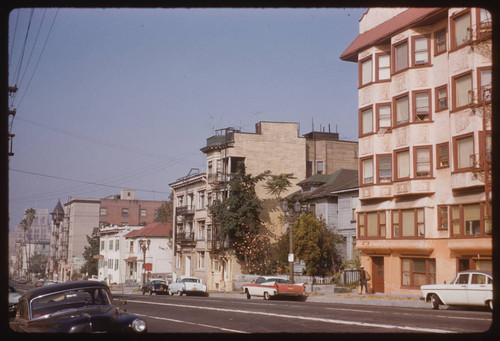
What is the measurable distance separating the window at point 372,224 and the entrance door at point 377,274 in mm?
1809

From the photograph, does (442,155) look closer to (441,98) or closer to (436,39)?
(441,98)

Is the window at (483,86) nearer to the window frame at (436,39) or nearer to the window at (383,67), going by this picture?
the window frame at (436,39)

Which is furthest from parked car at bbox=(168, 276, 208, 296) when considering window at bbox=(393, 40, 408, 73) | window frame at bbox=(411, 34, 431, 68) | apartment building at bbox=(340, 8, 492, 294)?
window frame at bbox=(411, 34, 431, 68)

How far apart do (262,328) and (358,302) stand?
787 inches

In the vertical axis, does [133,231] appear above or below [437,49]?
below

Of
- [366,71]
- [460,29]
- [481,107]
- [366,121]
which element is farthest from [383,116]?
[481,107]

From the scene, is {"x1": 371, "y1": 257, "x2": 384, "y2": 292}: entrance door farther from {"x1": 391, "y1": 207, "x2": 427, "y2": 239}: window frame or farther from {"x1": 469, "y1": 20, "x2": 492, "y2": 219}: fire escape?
{"x1": 469, "y1": 20, "x2": 492, "y2": 219}: fire escape

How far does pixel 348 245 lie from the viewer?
5288cm

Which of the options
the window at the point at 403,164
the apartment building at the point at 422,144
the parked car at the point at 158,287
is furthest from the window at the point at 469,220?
the parked car at the point at 158,287

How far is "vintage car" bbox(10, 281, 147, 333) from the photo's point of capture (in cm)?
1052

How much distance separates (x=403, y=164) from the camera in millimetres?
41719

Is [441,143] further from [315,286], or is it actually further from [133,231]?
[133,231]

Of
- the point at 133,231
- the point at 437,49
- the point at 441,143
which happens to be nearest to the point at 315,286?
the point at 441,143

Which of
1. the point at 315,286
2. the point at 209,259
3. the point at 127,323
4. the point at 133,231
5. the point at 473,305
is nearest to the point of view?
the point at 127,323
